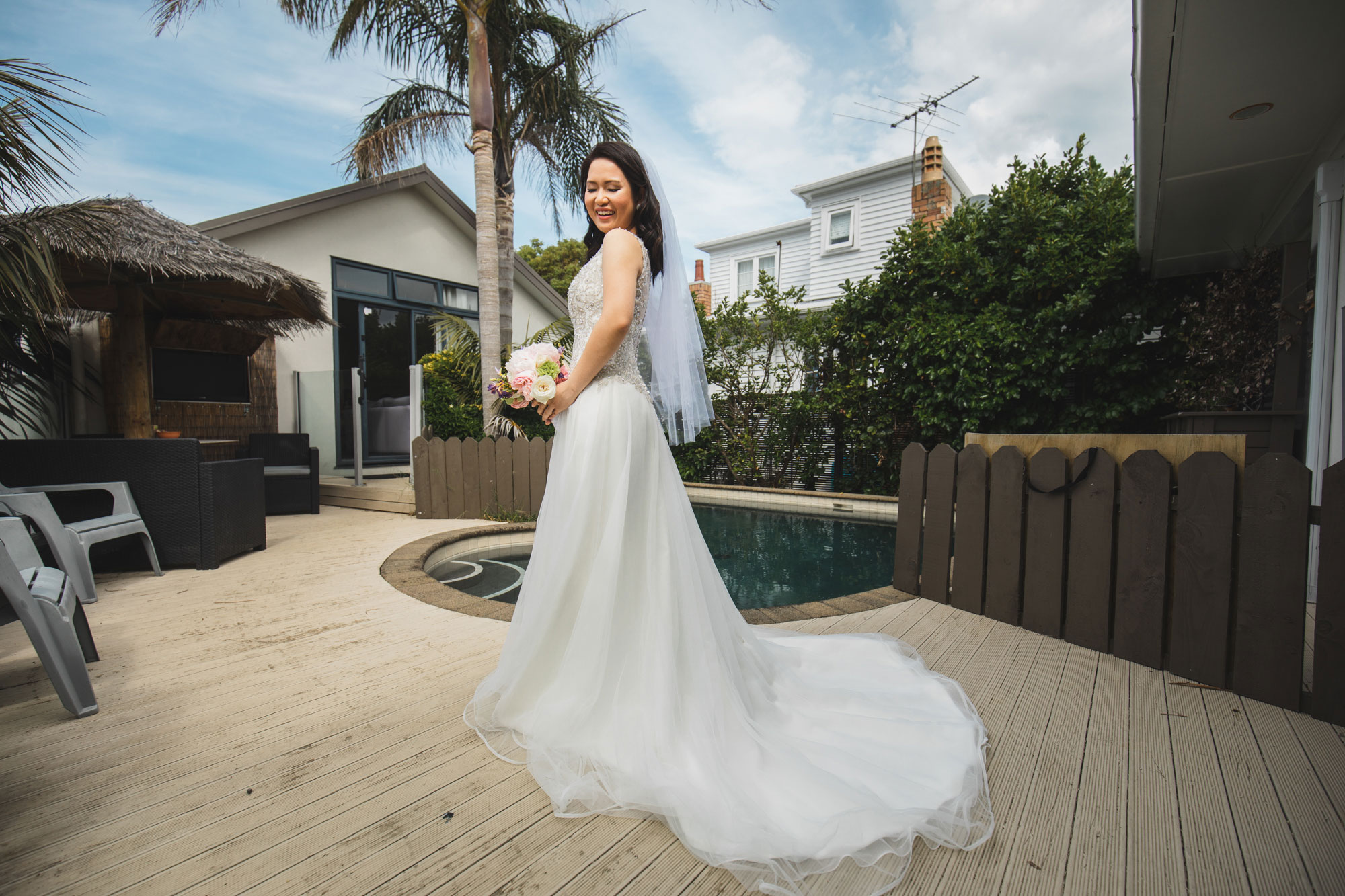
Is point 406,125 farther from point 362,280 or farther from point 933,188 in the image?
point 933,188

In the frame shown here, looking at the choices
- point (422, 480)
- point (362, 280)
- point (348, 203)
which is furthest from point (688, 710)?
point (348, 203)

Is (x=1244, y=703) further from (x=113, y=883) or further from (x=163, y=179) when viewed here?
(x=163, y=179)

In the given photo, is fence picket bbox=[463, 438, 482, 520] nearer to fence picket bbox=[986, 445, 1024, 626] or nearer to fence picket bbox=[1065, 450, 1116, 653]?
fence picket bbox=[986, 445, 1024, 626]

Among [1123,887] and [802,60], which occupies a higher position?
[802,60]

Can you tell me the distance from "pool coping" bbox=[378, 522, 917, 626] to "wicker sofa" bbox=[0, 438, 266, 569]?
47.8 inches

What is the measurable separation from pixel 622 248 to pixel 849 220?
12582 millimetres

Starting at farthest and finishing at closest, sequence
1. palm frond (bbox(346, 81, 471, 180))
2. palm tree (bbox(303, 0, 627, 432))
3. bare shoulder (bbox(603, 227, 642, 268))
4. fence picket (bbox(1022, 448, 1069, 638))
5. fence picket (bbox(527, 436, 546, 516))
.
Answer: palm frond (bbox(346, 81, 471, 180)) → palm tree (bbox(303, 0, 627, 432)) → fence picket (bbox(527, 436, 546, 516)) → fence picket (bbox(1022, 448, 1069, 638)) → bare shoulder (bbox(603, 227, 642, 268))

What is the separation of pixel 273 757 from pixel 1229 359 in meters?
6.87

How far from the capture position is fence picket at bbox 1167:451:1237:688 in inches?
80.7

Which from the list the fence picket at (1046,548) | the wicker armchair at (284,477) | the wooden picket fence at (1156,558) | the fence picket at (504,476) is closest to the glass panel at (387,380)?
the wicker armchair at (284,477)

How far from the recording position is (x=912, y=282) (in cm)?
704

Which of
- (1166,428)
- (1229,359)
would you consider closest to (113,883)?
(1229,359)

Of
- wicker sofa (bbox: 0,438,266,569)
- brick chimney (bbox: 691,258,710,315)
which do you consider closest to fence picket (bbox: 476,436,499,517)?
wicker sofa (bbox: 0,438,266,569)

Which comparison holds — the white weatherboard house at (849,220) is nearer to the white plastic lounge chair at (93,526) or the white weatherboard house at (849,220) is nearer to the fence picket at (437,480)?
the fence picket at (437,480)
